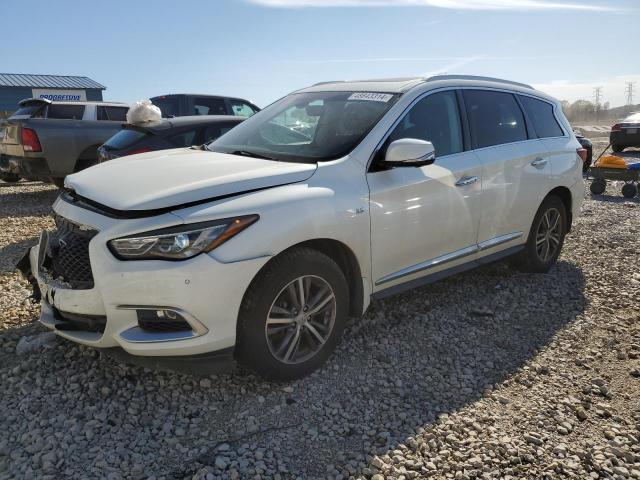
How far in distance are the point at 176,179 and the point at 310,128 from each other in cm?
123

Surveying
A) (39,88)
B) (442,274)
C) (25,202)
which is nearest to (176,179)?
(442,274)

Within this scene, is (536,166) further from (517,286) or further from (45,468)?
(45,468)

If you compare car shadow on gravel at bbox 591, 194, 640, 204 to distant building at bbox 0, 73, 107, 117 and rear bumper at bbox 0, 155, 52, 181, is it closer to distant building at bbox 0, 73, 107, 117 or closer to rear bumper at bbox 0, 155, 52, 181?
rear bumper at bbox 0, 155, 52, 181

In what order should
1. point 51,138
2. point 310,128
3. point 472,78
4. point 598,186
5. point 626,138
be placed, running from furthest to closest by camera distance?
point 626,138 < point 598,186 < point 51,138 < point 472,78 < point 310,128

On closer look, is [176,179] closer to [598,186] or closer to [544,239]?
[544,239]

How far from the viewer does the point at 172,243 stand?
2668 mm

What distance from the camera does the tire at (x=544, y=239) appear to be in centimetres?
504

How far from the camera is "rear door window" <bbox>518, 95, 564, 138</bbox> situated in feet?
16.5

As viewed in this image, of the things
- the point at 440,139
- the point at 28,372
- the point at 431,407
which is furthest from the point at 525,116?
the point at 28,372

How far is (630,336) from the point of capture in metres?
4.00

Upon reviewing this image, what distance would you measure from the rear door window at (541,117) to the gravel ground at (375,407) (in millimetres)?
1794

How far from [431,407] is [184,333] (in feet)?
4.81

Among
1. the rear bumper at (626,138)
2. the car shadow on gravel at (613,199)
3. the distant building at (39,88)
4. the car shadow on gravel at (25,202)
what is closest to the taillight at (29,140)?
the car shadow on gravel at (25,202)

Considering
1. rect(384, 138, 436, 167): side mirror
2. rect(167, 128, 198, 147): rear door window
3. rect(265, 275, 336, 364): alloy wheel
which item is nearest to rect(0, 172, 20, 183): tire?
rect(167, 128, 198, 147): rear door window
